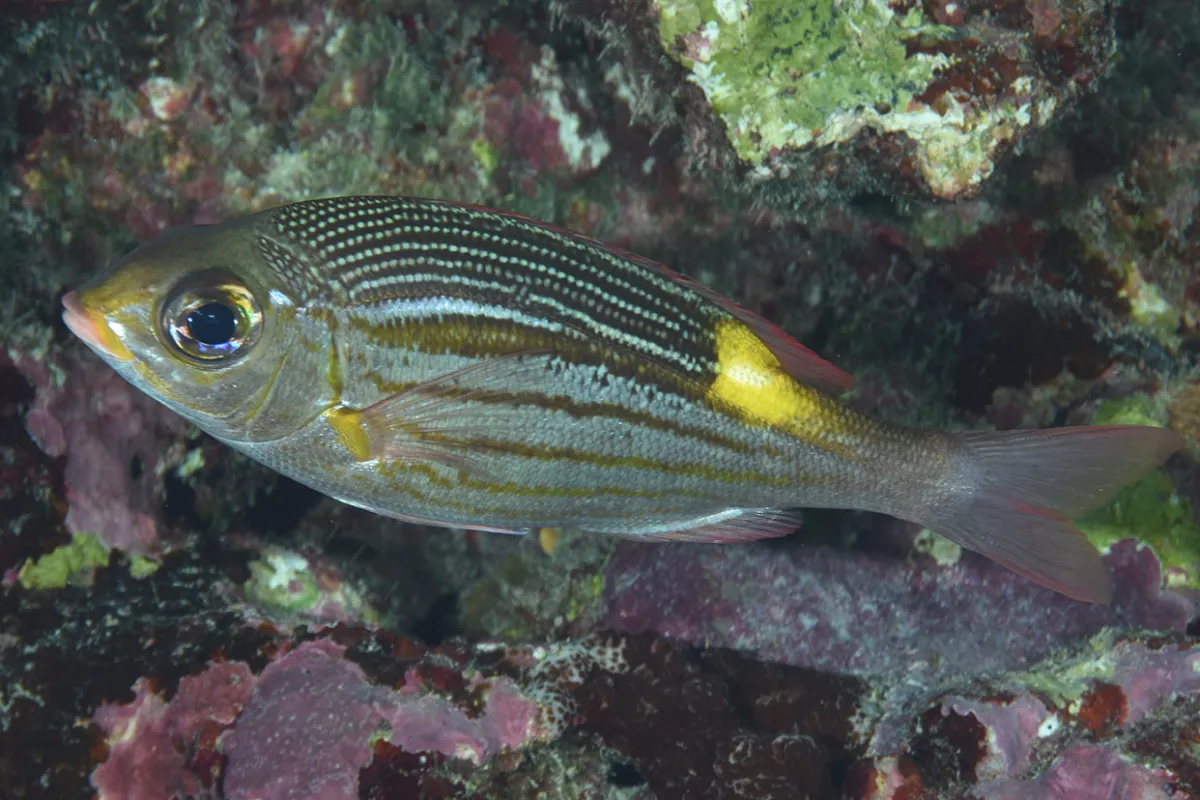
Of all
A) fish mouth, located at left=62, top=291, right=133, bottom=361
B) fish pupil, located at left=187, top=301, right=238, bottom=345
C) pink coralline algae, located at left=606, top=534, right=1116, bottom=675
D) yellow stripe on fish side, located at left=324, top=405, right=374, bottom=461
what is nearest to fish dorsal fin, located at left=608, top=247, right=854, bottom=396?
yellow stripe on fish side, located at left=324, top=405, right=374, bottom=461

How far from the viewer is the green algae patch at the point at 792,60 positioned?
2.84 metres

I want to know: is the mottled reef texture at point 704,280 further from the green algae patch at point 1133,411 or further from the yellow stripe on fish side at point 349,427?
the yellow stripe on fish side at point 349,427

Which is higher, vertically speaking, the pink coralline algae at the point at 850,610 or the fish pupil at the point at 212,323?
the fish pupil at the point at 212,323

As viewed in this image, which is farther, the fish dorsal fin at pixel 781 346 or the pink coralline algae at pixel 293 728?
the pink coralline algae at pixel 293 728

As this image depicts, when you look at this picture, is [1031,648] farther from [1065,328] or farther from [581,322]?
[581,322]

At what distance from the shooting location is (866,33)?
113 inches

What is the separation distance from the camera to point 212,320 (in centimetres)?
218

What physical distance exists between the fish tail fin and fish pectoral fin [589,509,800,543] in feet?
1.60

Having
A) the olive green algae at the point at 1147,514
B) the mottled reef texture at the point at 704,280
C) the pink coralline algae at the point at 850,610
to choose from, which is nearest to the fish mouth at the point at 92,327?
the mottled reef texture at the point at 704,280

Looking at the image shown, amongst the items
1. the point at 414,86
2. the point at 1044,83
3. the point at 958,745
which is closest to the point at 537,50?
the point at 414,86

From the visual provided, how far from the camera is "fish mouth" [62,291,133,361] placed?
2139mm

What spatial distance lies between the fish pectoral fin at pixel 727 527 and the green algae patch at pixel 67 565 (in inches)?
90.7

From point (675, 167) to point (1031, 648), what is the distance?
271 cm

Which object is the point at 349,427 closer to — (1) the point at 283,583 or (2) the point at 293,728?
(2) the point at 293,728
